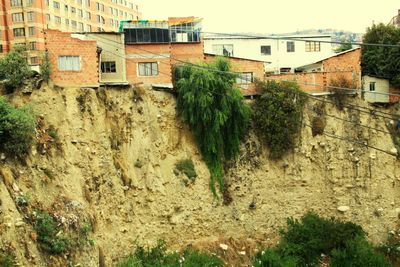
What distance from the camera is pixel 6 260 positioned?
14570 mm

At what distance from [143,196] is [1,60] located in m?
8.48

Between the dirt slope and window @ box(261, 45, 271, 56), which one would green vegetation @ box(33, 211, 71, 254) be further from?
window @ box(261, 45, 271, 56)

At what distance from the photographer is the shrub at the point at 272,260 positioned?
68.5 feet

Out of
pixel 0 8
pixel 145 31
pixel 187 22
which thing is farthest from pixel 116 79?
pixel 0 8

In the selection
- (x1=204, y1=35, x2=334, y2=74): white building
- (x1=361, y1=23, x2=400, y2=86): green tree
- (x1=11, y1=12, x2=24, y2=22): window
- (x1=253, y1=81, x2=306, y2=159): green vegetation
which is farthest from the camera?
(x1=11, y1=12, x2=24, y2=22): window

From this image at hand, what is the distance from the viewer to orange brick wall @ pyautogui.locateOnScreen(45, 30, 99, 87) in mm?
21078

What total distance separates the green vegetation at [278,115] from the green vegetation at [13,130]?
11.2 m

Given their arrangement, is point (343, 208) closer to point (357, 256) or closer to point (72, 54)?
point (357, 256)

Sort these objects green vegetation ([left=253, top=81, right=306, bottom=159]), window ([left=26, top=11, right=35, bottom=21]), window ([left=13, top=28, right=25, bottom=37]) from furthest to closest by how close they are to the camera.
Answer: window ([left=13, top=28, right=25, bottom=37]) → window ([left=26, top=11, right=35, bottom=21]) → green vegetation ([left=253, top=81, right=306, bottom=159])

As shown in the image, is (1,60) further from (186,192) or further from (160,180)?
(186,192)

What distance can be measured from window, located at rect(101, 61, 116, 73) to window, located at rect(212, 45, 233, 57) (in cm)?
766

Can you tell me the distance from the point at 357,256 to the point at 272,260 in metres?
3.73

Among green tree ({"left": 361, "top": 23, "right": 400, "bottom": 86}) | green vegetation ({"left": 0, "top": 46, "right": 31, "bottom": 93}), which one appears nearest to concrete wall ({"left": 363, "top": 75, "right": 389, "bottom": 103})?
green tree ({"left": 361, "top": 23, "right": 400, "bottom": 86})

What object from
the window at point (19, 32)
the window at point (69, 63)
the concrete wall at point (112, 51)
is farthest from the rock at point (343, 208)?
the window at point (19, 32)
